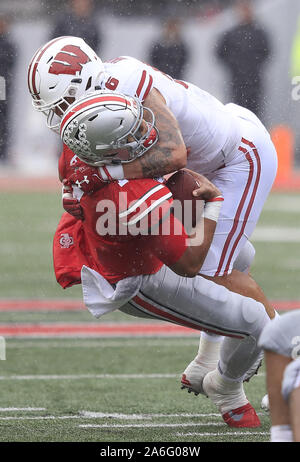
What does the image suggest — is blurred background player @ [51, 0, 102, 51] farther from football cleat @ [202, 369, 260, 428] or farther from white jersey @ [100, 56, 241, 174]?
football cleat @ [202, 369, 260, 428]

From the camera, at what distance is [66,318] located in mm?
6898

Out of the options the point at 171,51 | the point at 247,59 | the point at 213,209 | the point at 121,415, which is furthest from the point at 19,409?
the point at 171,51

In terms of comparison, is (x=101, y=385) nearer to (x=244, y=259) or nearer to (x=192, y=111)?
(x=244, y=259)

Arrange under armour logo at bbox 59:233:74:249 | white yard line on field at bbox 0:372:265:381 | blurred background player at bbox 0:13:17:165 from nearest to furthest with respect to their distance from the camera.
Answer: under armour logo at bbox 59:233:74:249 → white yard line on field at bbox 0:372:265:381 → blurred background player at bbox 0:13:17:165

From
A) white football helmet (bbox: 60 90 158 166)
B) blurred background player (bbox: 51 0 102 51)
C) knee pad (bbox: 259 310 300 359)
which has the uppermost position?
white football helmet (bbox: 60 90 158 166)

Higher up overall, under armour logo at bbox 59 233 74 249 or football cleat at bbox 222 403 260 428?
under armour logo at bbox 59 233 74 249

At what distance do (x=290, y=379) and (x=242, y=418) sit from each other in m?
1.45

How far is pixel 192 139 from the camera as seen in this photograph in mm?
4355

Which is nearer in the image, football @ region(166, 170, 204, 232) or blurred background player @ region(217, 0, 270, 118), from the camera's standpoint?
football @ region(166, 170, 204, 232)

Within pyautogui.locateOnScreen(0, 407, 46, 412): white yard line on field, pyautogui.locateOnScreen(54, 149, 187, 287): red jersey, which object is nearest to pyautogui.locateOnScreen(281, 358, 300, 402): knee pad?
pyautogui.locateOnScreen(54, 149, 187, 287): red jersey

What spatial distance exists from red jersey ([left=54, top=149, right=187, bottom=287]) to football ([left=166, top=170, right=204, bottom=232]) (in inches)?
6.0

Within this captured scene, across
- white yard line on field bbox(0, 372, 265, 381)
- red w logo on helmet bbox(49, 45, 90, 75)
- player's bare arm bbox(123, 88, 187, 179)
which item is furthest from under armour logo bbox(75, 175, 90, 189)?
white yard line on field bbox(0, 372, 265, 381)

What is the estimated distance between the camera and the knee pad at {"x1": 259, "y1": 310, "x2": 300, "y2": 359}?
3084mm

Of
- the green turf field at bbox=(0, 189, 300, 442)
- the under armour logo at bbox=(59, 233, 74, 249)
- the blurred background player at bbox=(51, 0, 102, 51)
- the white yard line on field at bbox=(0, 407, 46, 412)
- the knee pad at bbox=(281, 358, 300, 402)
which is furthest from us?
the blurred background player at bbox=(51, 0, 102, 51)
